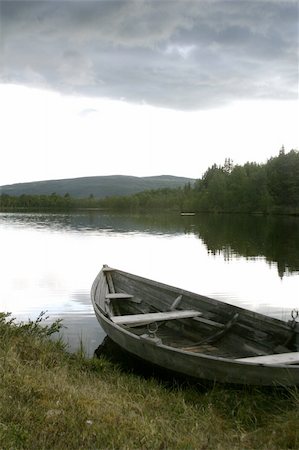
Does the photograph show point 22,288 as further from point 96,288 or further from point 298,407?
point 298,407

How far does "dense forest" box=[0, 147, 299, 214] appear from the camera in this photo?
80.7 m

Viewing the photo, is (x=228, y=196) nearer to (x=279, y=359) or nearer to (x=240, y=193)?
(x=240, y=193)

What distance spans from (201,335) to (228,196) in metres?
95.8

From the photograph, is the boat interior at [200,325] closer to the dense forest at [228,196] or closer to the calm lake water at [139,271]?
the calm lake water at [139,271]

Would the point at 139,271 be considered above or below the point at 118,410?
below

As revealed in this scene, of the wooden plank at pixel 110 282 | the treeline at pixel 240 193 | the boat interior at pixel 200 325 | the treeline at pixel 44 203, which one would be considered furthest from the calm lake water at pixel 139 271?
the treeline at pixel 44 203

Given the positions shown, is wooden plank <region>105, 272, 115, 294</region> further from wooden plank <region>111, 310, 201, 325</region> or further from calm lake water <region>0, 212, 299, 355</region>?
wooden plank <region>111, 310, 201, 325</region>

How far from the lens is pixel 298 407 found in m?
6.20

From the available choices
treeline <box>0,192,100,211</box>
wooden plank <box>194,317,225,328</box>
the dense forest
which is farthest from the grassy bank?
treeline <box>0,192,100,211</box>

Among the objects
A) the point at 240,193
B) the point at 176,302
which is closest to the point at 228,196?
the point at 240,193

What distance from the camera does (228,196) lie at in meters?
104

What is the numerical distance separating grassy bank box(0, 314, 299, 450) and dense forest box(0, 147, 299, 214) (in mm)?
74796

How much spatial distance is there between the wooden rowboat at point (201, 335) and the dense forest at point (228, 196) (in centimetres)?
7087

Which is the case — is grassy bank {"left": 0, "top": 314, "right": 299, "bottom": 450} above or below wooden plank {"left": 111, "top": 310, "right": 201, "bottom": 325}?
below
